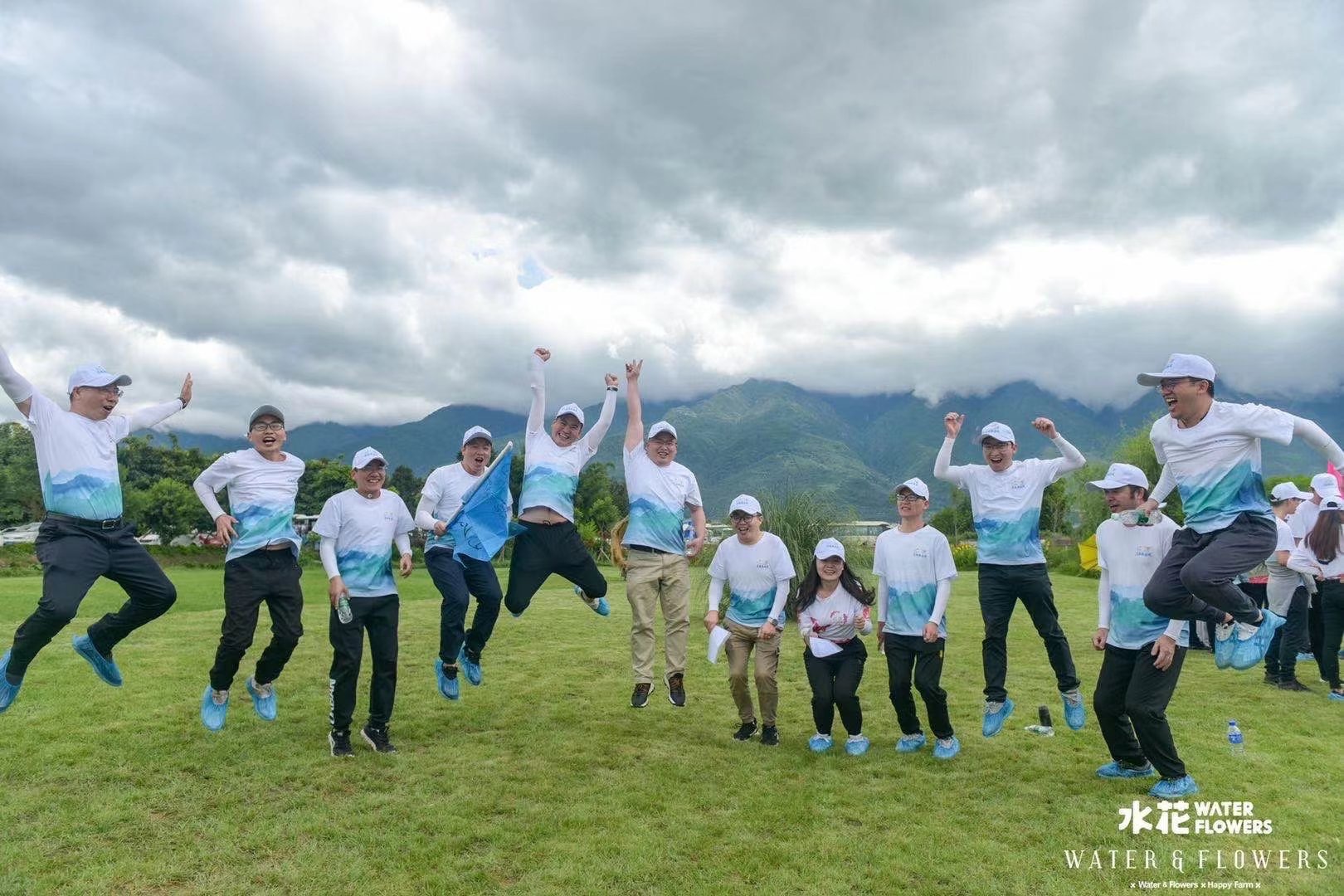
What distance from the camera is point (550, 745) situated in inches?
285

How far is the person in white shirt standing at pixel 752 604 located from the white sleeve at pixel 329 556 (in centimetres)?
307

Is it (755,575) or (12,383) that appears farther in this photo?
(755,575)

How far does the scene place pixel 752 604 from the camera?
287 inches

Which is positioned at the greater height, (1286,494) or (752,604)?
(1286,494)

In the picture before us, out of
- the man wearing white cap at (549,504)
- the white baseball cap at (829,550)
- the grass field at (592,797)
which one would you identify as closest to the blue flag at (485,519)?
the man wearing white cap at (549,504)

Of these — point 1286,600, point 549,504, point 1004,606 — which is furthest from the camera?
point 1286,600

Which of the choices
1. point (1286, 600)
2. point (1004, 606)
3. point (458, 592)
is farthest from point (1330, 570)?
point (458, 592)

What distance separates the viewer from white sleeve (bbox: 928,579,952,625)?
664cm

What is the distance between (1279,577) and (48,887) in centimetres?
1214

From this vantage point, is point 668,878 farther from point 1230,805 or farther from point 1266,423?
point 1266,423

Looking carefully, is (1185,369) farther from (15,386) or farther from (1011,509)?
(15,386)

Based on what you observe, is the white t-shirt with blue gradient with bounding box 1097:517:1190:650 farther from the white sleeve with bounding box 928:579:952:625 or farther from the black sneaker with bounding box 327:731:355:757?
the black sneaker with bounding box 327:731:355:757

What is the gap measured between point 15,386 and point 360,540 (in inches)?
110

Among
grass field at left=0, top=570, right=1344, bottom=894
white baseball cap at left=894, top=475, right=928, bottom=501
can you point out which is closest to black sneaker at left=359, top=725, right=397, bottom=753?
grass field at left=0, top=570, right=1344, bottom=894
